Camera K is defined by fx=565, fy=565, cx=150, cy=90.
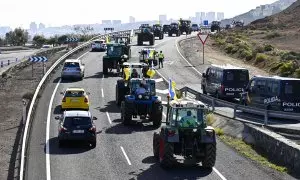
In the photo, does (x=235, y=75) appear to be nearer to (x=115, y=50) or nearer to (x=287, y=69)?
(x=115, y=50)

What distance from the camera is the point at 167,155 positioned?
20.8 m

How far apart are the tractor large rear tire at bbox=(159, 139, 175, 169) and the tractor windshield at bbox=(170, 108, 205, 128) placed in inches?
34.0

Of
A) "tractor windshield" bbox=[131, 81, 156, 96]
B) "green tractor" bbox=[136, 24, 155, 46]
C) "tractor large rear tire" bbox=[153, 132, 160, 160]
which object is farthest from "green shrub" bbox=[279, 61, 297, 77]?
"tractor large rear tire" bbox=[153, 132, 160, 160]

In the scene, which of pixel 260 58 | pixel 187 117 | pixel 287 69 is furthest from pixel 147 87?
pixel 260 58

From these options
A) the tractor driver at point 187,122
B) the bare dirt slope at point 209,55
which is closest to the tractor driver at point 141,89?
the tractor driver at point 187,122

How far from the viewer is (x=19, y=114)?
112 ft

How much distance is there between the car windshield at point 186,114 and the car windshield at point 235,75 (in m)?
16.9

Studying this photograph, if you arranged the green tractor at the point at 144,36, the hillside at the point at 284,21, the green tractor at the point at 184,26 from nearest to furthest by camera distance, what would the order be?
the green tractor at the point at 144,36 < the green tractor at the point at 184,26 < the hillside at the point at 284,21

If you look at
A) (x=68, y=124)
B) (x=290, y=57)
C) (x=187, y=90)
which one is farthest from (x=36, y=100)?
(x=290, y=57)

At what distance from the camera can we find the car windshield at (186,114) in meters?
20.9

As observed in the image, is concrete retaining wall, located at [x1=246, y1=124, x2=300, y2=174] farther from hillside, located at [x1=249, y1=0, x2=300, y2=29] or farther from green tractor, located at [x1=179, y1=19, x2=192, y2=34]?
hillside, located at [x1=249, y1=0, x2=300, y2=29]

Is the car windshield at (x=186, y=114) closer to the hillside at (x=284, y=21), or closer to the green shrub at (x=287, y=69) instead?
the green shrub at (x=287, y=69)

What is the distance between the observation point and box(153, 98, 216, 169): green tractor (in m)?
20.6

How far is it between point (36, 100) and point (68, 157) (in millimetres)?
14768
